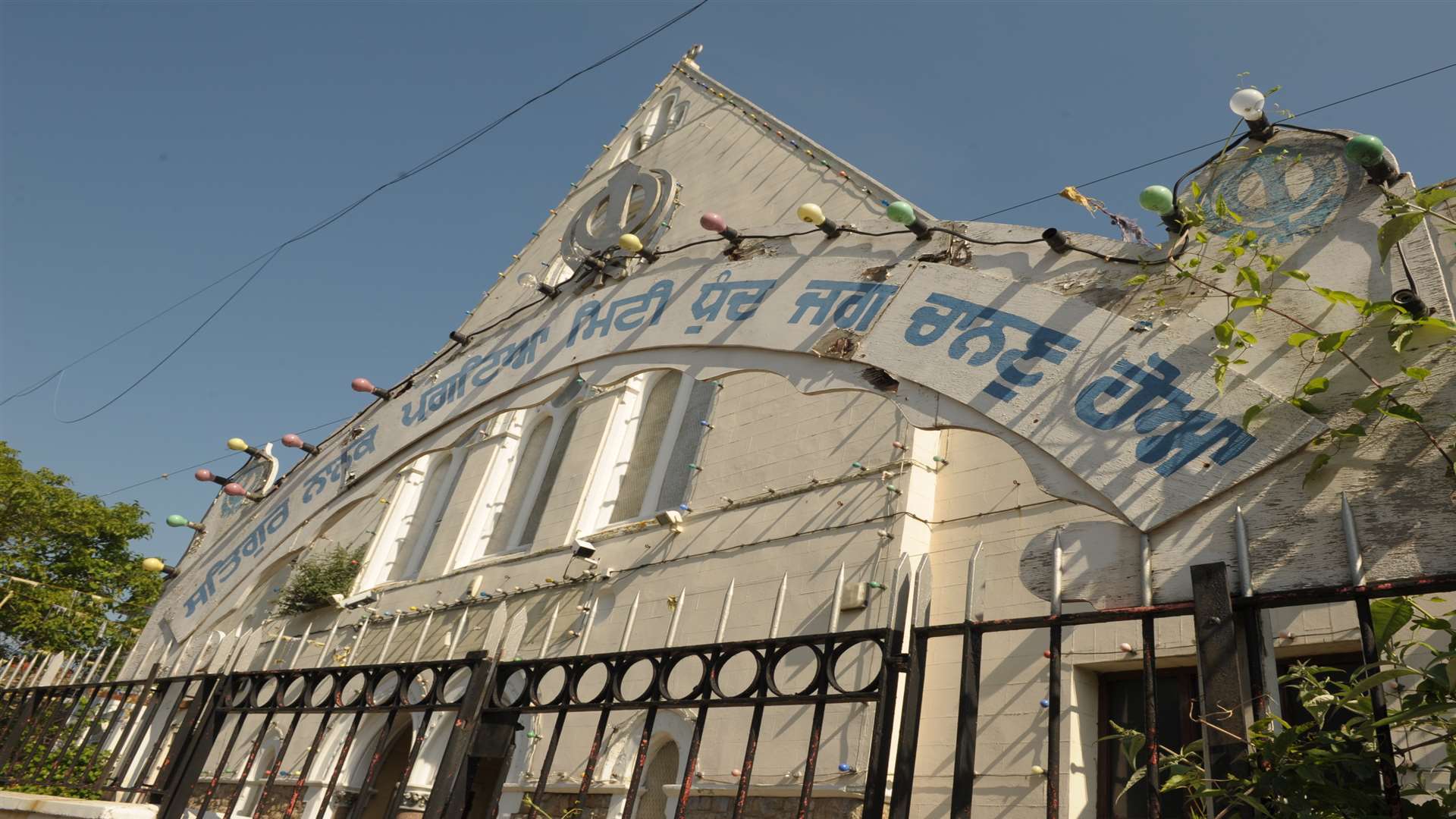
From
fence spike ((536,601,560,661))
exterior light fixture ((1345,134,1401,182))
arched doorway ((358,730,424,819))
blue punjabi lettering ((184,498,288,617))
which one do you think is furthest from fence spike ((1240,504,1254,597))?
arched doorway ((358,730,424,819))

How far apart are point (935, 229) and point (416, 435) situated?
3624 millimetres

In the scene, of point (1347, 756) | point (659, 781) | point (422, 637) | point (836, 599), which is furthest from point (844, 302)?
point (422, 637)

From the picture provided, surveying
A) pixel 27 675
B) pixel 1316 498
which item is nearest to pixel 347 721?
pixel 27 675

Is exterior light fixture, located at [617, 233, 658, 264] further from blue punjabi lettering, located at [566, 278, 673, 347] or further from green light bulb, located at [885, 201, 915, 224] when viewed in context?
green light bulb, located at [885, 201, 915, 224]

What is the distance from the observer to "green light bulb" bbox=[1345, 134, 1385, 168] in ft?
8.98

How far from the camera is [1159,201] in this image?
10.2ft

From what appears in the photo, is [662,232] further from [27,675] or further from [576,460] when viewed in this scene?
[576,460]

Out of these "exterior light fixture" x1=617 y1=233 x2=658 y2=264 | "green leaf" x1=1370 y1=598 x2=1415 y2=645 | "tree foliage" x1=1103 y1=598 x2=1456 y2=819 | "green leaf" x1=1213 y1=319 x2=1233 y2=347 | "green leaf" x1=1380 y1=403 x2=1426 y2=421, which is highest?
"exterior light fixture" x1=617 y1=233 x2=658 y2=264

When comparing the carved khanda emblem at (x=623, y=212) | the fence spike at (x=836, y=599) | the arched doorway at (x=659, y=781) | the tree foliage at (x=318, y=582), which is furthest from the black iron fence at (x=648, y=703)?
the tree foliage at (x=318, y=582)

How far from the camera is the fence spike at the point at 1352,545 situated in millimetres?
2111

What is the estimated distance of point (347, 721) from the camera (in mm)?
13516

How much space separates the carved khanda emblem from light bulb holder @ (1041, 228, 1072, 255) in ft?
9.57

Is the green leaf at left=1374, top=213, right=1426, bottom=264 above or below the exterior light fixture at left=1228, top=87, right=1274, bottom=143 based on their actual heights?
below

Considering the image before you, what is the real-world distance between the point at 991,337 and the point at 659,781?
832 centimetres
